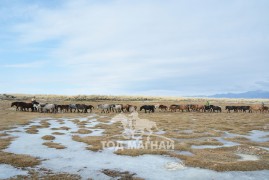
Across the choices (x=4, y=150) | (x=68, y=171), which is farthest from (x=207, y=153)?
(x=4, y=150)

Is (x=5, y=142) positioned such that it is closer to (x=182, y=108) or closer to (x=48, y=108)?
(x=48, y=108)

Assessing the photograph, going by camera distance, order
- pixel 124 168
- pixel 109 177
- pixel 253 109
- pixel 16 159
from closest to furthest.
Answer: pixel 109 177 < pixel 124 168 < pixel 16 159 < pixel 253 109

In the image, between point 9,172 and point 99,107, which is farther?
point 99,107

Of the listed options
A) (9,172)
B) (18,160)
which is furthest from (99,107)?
(9,172)

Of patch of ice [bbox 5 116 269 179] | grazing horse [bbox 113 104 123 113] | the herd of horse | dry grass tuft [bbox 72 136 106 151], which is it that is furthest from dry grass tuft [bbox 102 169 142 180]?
grazing horse [bbox 113 104 123 113]

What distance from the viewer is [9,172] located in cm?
1141

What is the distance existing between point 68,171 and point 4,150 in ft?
19.4

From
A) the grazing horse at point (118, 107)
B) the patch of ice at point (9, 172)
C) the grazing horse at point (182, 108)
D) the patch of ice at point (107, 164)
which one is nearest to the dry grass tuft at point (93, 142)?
the patch of ice at point (107, 164)

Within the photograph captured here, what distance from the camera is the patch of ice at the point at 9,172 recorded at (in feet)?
36.1

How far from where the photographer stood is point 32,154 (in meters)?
14.6

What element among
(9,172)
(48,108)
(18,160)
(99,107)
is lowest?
(9,172)

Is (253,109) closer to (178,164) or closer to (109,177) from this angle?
(178,164)

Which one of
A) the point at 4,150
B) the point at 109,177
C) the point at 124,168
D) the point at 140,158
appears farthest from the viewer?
the point at 4,150

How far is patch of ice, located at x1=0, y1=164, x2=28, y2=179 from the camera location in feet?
36.1
